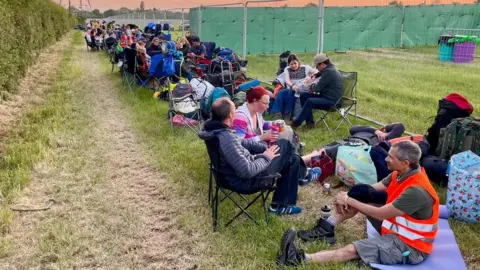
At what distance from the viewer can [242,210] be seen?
11.8ft

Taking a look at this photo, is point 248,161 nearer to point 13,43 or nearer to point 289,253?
point 289,253

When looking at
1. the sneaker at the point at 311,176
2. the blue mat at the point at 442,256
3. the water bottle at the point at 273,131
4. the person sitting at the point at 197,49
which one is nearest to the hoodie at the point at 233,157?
the water bottle at the point at 273,131

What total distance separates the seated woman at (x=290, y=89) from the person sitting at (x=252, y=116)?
2752 mm

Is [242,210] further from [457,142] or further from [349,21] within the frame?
[349,21]

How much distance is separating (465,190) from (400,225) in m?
1.12

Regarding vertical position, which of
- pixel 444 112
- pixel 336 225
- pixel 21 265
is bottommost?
pixel 21 265

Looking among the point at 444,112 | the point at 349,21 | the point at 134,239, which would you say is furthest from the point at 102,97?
the point at 349,21

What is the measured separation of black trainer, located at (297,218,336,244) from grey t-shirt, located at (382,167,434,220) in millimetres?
677

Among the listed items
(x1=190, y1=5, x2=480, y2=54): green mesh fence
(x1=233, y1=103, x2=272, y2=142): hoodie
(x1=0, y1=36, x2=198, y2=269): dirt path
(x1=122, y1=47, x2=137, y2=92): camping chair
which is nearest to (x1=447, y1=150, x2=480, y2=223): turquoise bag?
(x1=233, y1=103, x2=272, y2=142): hoodie

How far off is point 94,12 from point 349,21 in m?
78.1

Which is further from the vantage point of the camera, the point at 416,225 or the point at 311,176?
the point at 311,176

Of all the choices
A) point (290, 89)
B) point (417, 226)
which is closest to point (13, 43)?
point (290, 89)

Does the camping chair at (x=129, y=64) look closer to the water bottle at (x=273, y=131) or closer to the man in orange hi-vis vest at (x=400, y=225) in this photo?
the water bottle at (x=273, y=131)

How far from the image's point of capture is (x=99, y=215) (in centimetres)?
396
